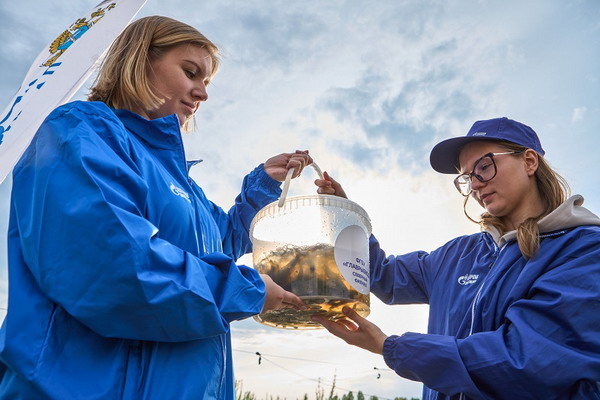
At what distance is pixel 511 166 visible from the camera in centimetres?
279

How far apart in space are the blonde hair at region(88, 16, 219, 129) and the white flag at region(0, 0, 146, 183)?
39 cm

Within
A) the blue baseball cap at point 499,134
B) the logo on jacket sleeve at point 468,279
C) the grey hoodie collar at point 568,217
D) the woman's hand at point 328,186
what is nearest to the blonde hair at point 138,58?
the woman's hand at point 328,186

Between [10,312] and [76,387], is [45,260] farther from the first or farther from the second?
[76,387]

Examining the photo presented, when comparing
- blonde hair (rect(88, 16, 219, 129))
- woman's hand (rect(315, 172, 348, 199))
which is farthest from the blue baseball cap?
blonde hair (rect(88, 16, 219, 129))

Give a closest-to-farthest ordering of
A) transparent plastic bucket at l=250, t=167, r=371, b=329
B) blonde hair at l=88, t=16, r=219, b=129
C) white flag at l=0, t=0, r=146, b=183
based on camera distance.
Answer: blonde hair at l=88, t=16, r=219, b=129
transparent plastic bucket at l=250, t=167, r=371, b=329
white flag at l=0, t=0, r=146, b=183

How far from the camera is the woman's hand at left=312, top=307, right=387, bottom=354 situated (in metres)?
2.53

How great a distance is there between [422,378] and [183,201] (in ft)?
4.62

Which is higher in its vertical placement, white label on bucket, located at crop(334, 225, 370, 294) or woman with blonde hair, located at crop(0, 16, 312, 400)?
white label on bucket, located at crop(334, 225, 370, 294)

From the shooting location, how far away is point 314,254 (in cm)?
216

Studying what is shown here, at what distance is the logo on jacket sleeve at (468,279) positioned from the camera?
8.71 ft

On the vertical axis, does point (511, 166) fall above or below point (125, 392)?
above

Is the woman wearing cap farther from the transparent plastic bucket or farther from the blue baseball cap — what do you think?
the transparent plastic bucket

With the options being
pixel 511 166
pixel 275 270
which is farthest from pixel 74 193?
pixel 511 166

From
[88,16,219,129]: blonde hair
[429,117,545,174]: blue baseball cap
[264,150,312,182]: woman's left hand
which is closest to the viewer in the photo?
[88,16,219,129]: blonde hair
